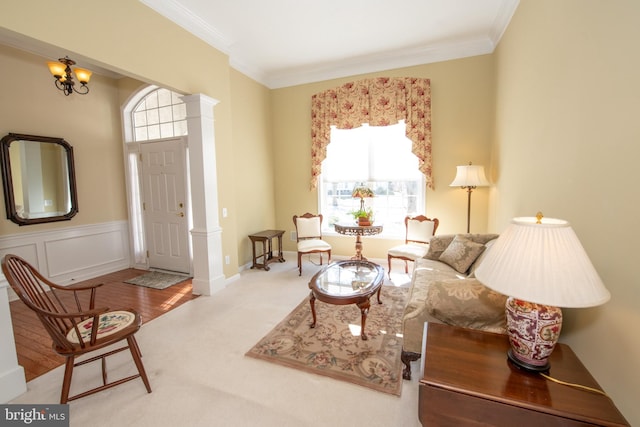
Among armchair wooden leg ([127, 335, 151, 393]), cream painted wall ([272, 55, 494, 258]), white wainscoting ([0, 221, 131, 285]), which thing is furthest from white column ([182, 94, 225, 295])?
white wainscoting ([0, 221, 131, 285])

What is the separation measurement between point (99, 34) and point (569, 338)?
13.4 ft

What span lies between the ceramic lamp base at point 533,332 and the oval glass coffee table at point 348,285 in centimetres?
127

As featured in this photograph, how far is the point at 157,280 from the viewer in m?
4.22

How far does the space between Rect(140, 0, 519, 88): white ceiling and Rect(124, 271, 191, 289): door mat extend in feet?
10.9

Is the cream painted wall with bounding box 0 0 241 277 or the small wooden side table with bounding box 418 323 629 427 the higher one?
the cream painted wall with bounding box 0 0 241 277

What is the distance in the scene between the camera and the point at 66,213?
4.07 metres

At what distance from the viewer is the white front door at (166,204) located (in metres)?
4.30

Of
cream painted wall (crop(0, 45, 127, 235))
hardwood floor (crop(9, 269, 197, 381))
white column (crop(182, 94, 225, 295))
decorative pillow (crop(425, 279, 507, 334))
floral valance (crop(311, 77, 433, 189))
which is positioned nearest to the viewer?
decorative pillow (crop(425, 279, 507, 334))

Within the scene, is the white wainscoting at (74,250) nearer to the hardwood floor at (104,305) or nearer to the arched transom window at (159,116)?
the hardwood floor at (104,305)

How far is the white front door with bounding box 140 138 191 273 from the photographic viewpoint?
4.30 m

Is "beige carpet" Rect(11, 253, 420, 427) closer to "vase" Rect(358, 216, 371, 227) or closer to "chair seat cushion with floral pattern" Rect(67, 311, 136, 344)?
"chair seat cushion with floral pattern" Rect(67, 311, 136, 344)

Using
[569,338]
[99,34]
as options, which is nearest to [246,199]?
[99,34]

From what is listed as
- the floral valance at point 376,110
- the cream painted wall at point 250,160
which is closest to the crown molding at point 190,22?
the cream painted wall at point 250,160

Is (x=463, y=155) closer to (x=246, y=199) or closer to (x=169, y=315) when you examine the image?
(x=246, y=199)
